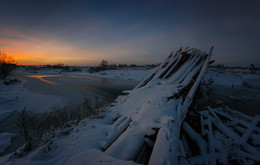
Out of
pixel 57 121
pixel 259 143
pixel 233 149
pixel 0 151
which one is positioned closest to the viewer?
pixel 233 149

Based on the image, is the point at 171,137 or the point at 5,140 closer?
the point at 171,137

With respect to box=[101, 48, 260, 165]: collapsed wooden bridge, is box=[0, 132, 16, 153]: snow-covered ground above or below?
below

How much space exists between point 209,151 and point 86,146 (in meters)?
2.99

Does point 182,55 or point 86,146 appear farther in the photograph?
point 182,55

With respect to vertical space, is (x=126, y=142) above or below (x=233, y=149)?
above

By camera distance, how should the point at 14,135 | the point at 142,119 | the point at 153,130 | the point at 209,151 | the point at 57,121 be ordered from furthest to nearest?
the point at 57,121, the point at 14,135, the point at 209,151, the point at 142,119, the point at 153,130

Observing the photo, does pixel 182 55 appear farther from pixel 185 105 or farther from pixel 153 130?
pixel 153 130

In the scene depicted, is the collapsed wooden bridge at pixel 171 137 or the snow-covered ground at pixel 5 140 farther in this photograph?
the snow-covered ground at pixel 5 140

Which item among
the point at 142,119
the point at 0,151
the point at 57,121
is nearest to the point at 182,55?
the point at 142,119

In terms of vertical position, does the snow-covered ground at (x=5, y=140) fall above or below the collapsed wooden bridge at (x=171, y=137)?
below

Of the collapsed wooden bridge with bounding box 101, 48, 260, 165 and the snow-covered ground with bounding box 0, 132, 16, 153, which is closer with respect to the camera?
the collapsed wooden bridge with bounding box 101, 48, 260, 165

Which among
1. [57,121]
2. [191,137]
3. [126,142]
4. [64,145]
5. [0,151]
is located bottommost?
[0,151]

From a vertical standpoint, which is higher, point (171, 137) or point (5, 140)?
point (171, 137)

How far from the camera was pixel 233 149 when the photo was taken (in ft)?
8.87
